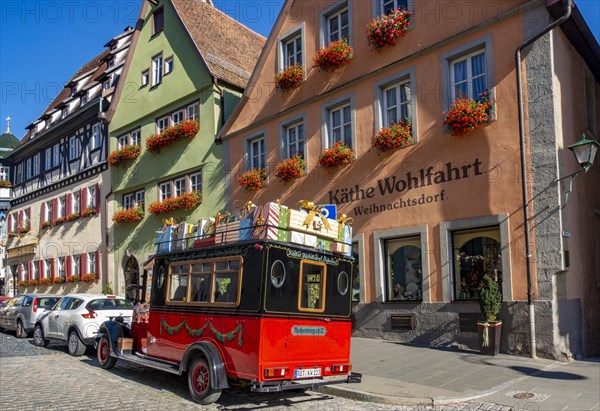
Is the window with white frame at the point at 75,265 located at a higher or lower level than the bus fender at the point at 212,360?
higher

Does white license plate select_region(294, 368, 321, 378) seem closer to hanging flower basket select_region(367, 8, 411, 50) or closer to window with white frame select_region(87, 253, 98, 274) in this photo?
hanging flower basket select_region(367, 8, 411, 50)

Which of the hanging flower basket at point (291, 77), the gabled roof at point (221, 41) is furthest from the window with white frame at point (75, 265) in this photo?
the hanging flower basket at point (291, 77)

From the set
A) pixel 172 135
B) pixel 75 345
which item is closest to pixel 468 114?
pixel 75 345

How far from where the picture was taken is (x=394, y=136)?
1408cm

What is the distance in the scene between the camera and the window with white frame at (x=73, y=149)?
29.3 m

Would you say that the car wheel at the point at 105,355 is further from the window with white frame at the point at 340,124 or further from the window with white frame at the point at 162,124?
the window with white frame at the point at 162,124

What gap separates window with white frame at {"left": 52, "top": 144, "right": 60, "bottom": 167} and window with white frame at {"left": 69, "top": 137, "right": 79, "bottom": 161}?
4.95ft

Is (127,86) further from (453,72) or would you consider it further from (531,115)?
(531,115)

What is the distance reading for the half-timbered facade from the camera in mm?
27078

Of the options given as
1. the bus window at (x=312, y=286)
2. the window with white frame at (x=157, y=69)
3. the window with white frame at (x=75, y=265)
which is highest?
the window with white frame at (x=157, y=69)

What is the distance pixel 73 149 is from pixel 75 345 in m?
18.5

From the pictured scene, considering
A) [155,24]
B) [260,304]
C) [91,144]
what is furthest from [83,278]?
[260,304]

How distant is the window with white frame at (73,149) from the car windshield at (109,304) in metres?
16.7

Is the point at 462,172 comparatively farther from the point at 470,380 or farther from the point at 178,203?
the point at 178,203
